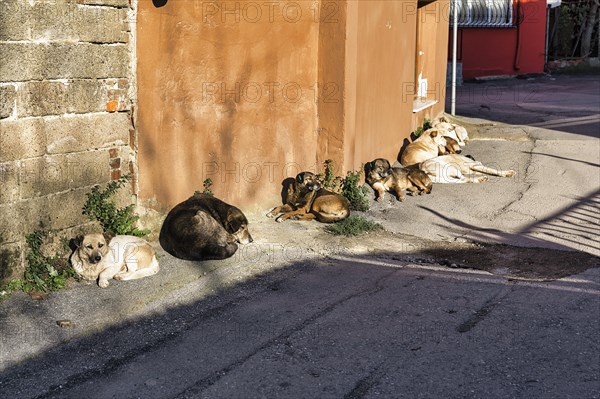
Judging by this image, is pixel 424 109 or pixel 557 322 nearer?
pixel 557 322

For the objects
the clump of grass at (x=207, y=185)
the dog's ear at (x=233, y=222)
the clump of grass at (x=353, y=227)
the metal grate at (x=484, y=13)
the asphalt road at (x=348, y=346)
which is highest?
the metal grate at (x=484, y=13)

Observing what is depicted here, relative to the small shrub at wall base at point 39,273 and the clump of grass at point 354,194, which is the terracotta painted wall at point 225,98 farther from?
the small shrub at wall base at point 39,273

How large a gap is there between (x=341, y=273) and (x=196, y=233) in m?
1.39

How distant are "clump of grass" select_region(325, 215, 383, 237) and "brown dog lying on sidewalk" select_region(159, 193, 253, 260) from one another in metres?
1.27

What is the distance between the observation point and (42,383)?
18.0 feet

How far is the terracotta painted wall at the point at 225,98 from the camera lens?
26.6 feet

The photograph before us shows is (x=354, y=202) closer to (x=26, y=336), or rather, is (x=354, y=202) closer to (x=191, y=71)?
(x=191, y=71)

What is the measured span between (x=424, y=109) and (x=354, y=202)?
470 centimetres

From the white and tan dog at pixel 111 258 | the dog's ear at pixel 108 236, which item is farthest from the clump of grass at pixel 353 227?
the dog's ear at pixel 108 236

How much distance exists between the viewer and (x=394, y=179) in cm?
1070

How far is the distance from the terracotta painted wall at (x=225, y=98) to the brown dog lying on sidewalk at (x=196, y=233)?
0.35m

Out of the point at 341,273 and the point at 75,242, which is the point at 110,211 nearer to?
the point at 75,242

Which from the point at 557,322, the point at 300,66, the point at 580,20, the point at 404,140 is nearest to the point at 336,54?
the point at 300,66

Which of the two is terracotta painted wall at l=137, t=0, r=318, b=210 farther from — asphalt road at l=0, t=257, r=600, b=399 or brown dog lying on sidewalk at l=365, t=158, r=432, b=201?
asphalt road at l=0, t=257, r=600, b=399
